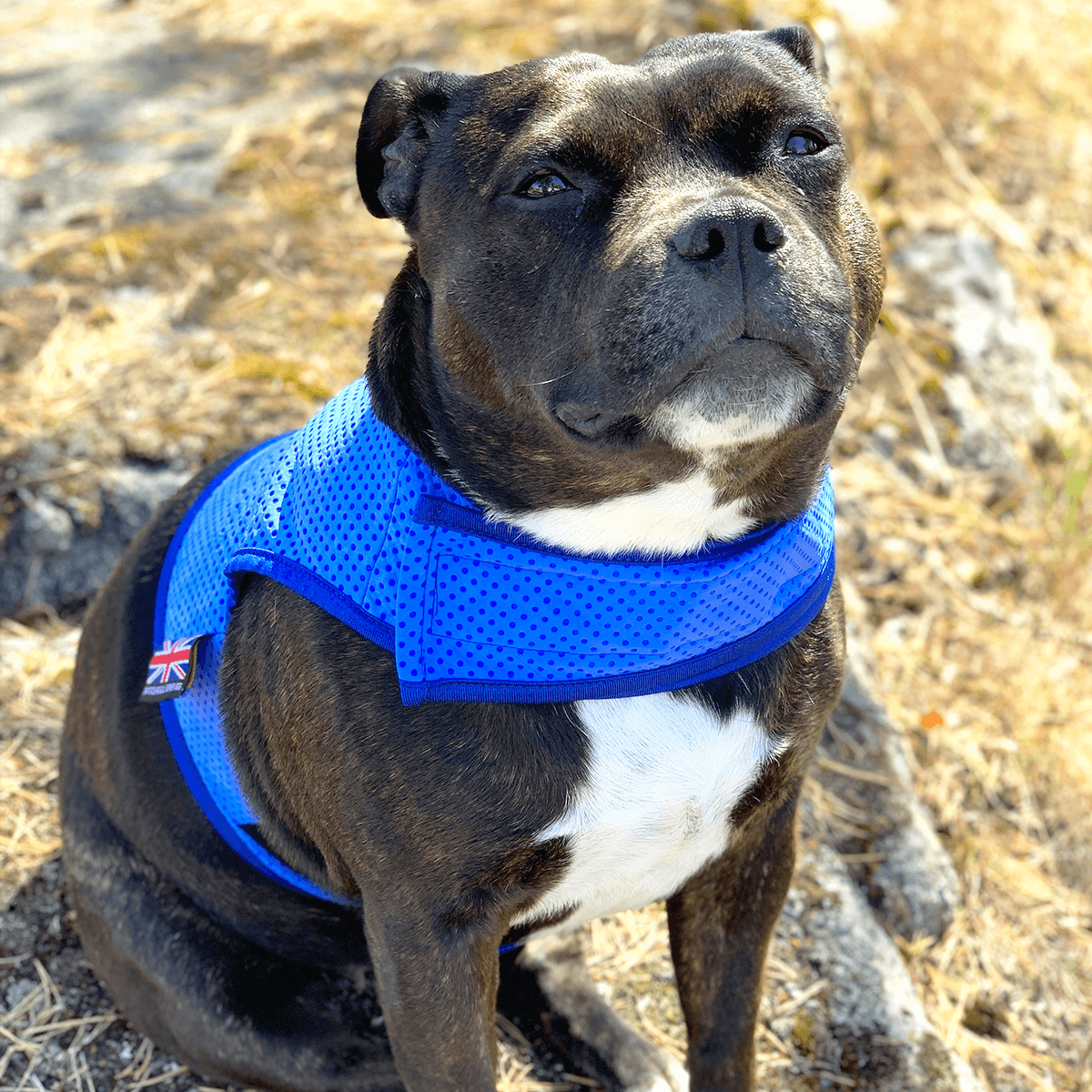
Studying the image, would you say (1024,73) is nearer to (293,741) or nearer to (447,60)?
(447,60)

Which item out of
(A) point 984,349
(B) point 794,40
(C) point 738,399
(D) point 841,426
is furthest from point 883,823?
(A) point 984,349

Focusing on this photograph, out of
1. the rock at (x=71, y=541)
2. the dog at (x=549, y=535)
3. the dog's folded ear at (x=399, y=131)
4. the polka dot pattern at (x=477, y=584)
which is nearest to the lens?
the dog at (x=549, y=535)

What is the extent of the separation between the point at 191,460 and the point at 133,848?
1.61m

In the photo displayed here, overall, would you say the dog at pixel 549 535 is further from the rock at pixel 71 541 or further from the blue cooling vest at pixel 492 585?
the rock at pixel 71 541

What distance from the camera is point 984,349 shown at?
505cm

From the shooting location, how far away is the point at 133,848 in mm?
2635

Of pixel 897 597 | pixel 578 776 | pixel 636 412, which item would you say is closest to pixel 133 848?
pixel 578 776

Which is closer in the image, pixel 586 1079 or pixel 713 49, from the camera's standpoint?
pixel 713 49

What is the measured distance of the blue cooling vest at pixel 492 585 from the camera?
2.02 metres

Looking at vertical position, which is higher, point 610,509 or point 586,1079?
point 610,509

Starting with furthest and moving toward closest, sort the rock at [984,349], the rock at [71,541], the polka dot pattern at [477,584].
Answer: the rock at [984,349] → the rock at [71,541] → the polka dot pattern at [477,584]

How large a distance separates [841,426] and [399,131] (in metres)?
2.75

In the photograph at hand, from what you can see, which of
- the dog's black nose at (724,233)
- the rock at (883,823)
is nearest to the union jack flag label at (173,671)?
the dog's black nose at (724,233)

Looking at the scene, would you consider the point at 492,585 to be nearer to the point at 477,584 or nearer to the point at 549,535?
the point at 477,584
